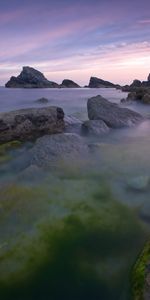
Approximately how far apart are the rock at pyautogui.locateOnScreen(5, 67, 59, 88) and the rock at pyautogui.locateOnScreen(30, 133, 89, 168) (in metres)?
130

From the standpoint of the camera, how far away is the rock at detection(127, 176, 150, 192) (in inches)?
368

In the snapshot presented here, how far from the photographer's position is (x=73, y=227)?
7387 mm

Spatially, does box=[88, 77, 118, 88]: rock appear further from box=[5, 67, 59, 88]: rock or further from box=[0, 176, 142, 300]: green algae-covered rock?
box=[0, 176, 142, 300]: green algae-covered rock

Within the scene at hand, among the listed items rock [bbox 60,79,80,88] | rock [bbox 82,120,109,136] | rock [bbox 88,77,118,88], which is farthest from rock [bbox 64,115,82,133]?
rock [bbox 60,79,80,88]

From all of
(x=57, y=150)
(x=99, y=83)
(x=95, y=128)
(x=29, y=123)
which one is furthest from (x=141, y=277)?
(x=99, y=83)

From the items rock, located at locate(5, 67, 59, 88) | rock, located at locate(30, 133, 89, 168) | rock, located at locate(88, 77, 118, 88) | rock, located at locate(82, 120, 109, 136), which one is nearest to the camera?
rock, located at locate(30, 133, 89, 168)

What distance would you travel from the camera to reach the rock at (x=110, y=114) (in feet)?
61.8

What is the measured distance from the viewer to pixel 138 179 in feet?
32.9

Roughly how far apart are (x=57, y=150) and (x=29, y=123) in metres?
4.28

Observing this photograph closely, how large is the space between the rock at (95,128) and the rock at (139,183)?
7.14 metres

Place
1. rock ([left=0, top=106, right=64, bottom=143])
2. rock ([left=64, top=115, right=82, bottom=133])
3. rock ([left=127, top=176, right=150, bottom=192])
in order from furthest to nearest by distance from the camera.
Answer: rock ([left=64, top=115, right=82, bottom=133]) → rock ([left=0, top=106, right=64, bottom=143]) → rock ([left=127, top=176, right=150, bottom=192])

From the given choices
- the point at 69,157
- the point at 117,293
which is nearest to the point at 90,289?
the point at 117,293

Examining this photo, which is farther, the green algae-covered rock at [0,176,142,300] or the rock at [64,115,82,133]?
the rock at [64,115,82,133]

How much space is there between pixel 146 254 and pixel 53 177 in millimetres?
5270
